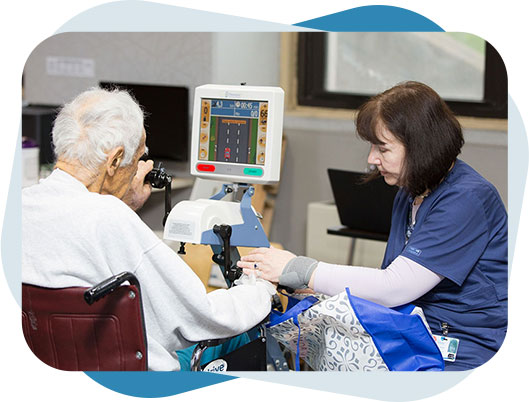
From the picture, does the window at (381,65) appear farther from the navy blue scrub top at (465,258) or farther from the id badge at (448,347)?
the id badge at (448,347)

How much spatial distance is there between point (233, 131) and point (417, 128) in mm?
441

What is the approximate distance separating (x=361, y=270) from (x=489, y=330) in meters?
0.35

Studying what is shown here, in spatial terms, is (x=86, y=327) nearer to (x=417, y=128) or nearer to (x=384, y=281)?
(x=384, y=281)

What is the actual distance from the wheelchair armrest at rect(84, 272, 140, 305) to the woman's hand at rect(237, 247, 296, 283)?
0.46 meters

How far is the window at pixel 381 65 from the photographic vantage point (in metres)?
4.06

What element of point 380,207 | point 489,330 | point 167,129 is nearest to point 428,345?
point 489,330

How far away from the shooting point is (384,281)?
73.9 inches

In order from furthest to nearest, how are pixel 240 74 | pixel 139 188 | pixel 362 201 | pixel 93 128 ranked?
pixel 240 74 < pixel 362 201 < pixel 139 188 < pixel 93 128

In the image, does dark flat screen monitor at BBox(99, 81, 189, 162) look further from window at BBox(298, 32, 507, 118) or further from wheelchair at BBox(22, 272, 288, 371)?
wheelchair at BBox(22, 272, 288, 371)

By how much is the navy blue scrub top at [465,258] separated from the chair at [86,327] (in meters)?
0.66

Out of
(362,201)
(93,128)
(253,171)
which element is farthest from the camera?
(362,201)

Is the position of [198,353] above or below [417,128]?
below

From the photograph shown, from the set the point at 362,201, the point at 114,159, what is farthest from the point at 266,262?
the point at 362,201

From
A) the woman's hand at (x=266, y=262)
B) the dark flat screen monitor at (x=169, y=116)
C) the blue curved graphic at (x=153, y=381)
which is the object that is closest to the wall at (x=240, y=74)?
the dark flat screen monitor at (x=169, y=116)
